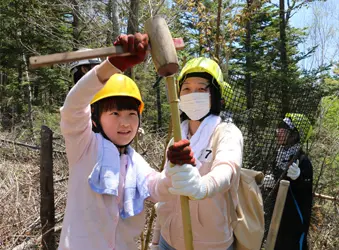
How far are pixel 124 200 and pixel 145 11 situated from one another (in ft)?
29.9

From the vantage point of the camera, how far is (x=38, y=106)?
17.4m

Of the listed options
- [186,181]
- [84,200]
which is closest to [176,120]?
[186,181]

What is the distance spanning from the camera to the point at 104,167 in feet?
5.32

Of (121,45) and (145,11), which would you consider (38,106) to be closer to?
(145,11)

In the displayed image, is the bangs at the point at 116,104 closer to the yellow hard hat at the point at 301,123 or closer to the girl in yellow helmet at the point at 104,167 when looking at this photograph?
the girl in yellow helmet at the point at 104,167

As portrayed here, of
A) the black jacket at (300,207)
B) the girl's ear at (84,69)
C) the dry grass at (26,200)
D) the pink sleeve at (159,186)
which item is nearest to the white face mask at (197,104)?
the pink sleeve at (159,186)

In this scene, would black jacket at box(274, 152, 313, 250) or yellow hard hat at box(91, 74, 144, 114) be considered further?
black jacket at box(274, 152, 313, 250)

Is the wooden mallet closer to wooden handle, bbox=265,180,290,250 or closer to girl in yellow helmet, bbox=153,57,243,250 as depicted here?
girl in yellow helmet, bbox=153,57,243,250

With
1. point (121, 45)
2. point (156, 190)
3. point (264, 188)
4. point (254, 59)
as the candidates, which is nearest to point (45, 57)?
point (121, 45)

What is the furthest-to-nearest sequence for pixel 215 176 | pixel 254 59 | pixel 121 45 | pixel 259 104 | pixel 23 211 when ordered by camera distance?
1. pixel 254 59
2. pixel 23 211
3. pixel 259 104
4. pixel 215 176
5. pixel 121 45

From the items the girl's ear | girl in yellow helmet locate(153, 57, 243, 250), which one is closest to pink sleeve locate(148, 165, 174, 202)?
girl in yellow helmet locate(153, 57, 243, 250)

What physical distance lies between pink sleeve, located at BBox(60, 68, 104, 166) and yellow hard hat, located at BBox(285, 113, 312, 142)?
2.23 metres

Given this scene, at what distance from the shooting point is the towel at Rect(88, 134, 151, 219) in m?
1.59

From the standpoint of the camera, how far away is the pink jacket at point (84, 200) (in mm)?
1515
